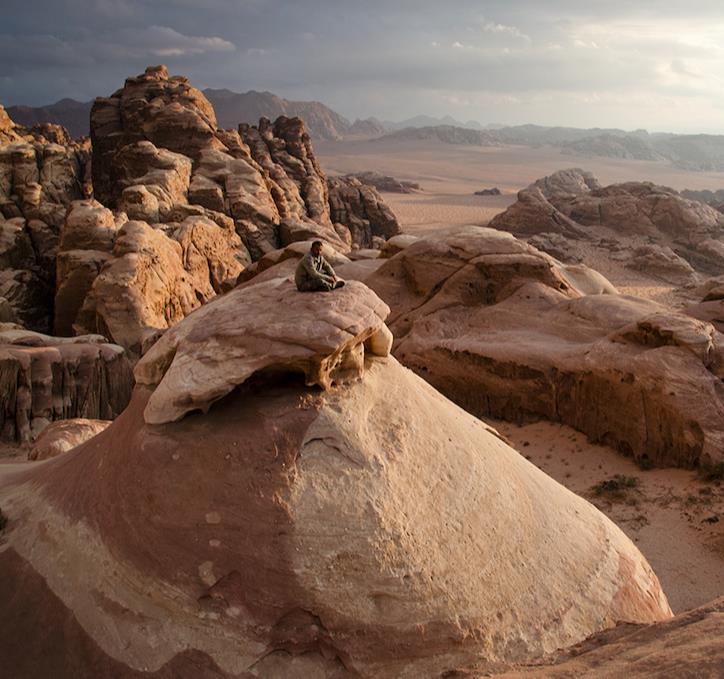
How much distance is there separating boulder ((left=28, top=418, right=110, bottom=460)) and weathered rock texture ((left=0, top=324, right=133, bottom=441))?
6.52 feet

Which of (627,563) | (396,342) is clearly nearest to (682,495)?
(627,563)

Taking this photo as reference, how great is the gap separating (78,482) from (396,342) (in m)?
10.3

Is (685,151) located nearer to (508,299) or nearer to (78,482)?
(508,299)

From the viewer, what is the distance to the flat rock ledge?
18.8ft

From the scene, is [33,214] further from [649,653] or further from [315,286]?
[649,653]

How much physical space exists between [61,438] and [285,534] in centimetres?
653

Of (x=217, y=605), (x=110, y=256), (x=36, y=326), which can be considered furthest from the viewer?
(x=36, y=326)

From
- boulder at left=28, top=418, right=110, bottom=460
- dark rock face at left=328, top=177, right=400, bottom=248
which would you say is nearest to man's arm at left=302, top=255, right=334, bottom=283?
boulder at left=28, top=418, right=110, bottom=460

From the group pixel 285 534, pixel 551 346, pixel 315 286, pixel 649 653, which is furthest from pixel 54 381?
pixel 649 653

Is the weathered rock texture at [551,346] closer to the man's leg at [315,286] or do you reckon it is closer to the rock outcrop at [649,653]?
the rock outcrop at [649,653]

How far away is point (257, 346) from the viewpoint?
5.80 meters

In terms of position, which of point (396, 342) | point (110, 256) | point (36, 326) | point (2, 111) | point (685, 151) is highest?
point (685, 151)

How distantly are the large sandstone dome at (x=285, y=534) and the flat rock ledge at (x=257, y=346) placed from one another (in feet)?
0.07

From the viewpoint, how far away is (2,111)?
34469mm
